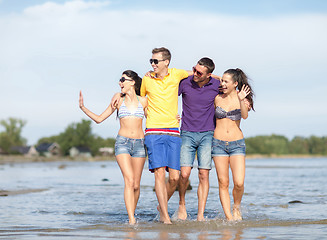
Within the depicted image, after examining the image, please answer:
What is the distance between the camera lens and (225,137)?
804cm

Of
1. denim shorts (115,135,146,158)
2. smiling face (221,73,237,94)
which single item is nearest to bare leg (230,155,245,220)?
smiling face (221,73,237,94)

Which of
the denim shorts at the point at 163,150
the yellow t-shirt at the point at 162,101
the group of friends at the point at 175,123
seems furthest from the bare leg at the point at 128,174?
the yellow t-shirt at the point at 162,101

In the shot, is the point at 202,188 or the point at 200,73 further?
the point at 202,188

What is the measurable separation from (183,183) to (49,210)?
15.0 ft

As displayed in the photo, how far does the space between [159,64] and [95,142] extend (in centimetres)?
12513

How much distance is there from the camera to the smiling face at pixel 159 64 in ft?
26.0

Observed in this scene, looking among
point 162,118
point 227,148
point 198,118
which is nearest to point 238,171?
point 227,148

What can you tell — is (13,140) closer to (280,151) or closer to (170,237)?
(280,151)

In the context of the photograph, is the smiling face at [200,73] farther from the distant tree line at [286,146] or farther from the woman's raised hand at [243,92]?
the distant tree line at [286,146]

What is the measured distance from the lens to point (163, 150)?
26.1 ft

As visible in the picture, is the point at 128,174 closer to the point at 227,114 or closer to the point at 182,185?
the point at 182,185

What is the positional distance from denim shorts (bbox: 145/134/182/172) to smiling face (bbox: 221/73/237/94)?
3.52 ft

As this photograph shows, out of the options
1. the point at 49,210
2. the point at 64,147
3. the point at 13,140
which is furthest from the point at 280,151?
the point at 49,210

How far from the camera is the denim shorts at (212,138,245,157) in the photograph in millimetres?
8031
